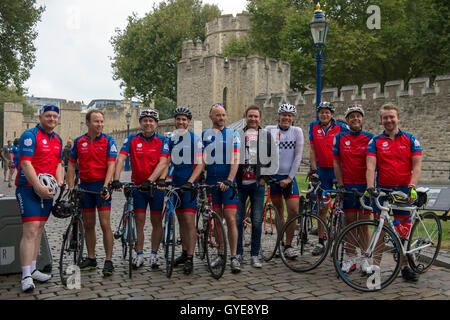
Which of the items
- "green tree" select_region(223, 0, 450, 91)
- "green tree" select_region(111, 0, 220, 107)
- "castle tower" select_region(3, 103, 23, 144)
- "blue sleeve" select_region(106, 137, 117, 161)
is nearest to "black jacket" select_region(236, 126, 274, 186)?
"blue sleeve" select_region(106, 137, 117, 161)

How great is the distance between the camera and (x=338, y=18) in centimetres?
3406

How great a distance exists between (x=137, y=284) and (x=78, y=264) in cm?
84

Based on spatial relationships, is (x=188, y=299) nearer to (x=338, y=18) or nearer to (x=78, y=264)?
(x=78, y=264)

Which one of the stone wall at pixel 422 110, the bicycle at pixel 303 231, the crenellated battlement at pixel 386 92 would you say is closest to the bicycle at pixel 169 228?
the bicycle at pixel 303 231

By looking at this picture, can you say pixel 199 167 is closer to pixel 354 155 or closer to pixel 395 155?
pixel 354 155

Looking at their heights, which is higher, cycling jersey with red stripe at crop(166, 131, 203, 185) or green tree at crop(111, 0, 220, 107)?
green tree at crop(111, 0, 220, 107)

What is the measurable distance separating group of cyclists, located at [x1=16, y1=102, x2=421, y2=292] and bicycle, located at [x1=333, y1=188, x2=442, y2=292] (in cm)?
20

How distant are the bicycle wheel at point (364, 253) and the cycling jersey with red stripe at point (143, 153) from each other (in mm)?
2452

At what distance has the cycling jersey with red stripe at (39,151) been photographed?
5324 mm

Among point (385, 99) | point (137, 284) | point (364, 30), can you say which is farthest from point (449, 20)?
point (137, 284)

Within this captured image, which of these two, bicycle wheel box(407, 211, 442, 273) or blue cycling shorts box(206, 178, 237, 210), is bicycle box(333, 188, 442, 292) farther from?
blue cycling shorts box(206, 178, 237, 210)

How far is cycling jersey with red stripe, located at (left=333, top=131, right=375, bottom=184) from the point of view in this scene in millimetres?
6094

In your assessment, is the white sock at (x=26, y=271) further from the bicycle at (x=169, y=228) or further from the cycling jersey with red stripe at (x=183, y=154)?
the cycling jersey with red stripe at (x=183, y=154)

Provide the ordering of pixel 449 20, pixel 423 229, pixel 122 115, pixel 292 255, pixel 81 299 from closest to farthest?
1. pixel 81 299
2. pixel 423 229
3. pixel 292 255
4. pixel 449 20
5. pixel 122 115
